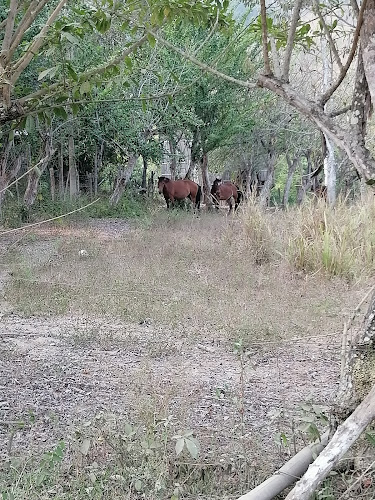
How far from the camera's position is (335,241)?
759cm

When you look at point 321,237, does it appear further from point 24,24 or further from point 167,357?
point 24,24

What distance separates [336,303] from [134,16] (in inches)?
154

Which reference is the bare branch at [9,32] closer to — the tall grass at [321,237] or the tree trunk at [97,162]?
the tall grass at [321,237]

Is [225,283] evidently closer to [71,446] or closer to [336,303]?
[336,303]

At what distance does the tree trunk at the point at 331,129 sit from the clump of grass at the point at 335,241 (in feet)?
17.0

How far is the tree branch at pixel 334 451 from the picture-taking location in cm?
189

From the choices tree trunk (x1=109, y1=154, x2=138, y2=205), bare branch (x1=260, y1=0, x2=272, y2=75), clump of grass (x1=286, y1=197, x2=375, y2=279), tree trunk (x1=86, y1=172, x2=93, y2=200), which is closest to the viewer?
bare branch (x1=260, y1=0, x2=272, y2=75)

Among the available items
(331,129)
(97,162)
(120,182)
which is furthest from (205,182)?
(331,129)

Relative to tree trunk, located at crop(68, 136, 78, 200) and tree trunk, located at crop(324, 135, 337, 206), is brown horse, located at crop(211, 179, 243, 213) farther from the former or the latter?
tree trunk, located at crop(324, 135, 337, 206)

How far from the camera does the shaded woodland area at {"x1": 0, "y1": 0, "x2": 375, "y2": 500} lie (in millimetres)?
2277

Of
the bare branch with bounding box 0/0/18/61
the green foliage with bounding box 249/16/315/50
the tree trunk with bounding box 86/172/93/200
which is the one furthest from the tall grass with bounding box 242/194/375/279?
the tree trunk with bounding box 86/172/93/200

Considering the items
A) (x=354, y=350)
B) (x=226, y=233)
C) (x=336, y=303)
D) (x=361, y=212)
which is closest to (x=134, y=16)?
(x=354, y=350)

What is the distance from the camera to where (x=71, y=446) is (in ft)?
9.28

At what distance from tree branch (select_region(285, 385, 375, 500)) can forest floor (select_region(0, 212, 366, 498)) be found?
1.52 feet
